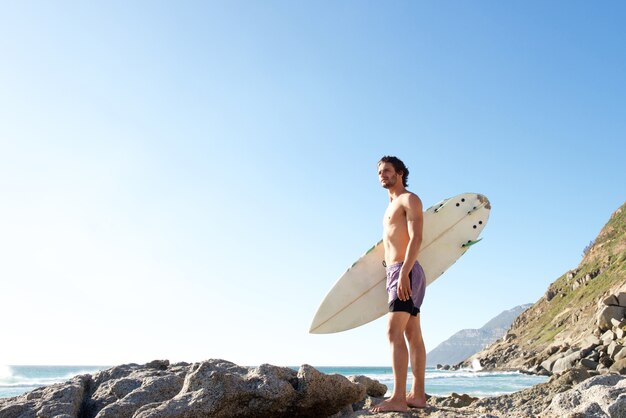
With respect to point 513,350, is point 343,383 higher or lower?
lower

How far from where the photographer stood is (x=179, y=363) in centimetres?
603

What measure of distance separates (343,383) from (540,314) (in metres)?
57.5

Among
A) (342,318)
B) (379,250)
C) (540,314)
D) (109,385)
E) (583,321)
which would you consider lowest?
(109,385)

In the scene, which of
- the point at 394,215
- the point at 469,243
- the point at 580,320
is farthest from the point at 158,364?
the point at 580,320

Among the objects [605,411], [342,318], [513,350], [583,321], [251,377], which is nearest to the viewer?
[605,411]

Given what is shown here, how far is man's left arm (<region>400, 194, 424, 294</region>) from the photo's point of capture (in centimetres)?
469

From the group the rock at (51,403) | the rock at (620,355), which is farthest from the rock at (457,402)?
the rock at (620,355)

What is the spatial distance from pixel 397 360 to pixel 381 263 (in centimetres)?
190

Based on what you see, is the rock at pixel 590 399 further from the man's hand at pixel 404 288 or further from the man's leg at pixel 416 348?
the man's hand at pixel 404 288

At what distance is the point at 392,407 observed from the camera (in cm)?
413

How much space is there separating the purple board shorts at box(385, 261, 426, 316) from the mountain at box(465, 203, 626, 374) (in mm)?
20062

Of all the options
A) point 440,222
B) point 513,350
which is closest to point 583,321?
point 513,350

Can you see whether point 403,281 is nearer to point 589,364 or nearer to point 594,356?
point 589,364

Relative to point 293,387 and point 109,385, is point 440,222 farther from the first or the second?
point 109,385
